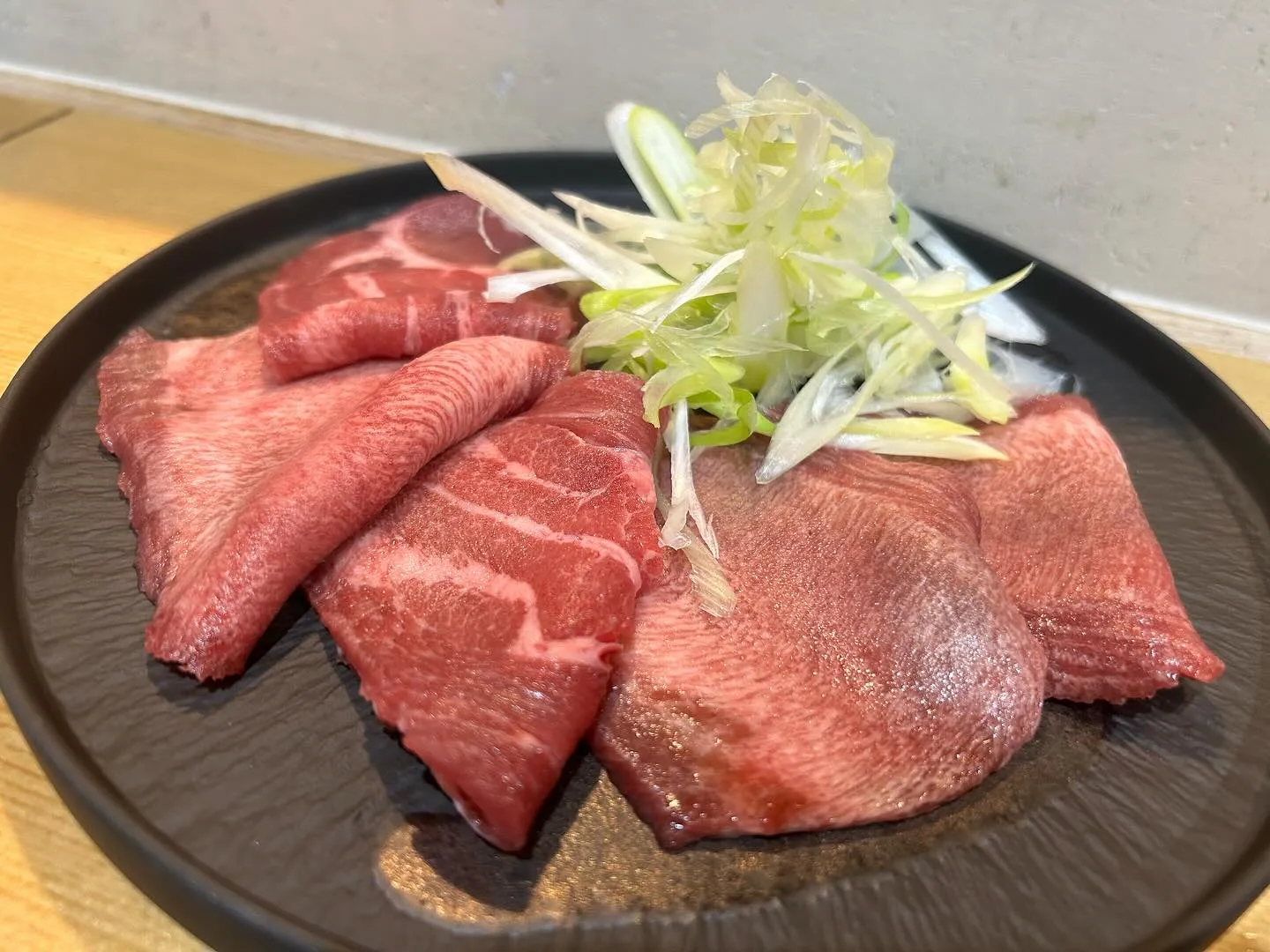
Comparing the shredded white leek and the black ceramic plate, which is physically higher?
the shredded white leek

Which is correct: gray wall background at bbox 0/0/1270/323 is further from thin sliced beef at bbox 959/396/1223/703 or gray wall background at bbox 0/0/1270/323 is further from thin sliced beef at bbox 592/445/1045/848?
thin sliced beef at bbox 592/445/1045/848

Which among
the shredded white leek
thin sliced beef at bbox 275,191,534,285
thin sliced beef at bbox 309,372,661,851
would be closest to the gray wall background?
the shredded white leek

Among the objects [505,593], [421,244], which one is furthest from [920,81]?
[505,593]

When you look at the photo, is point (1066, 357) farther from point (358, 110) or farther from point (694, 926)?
point (358, 110)

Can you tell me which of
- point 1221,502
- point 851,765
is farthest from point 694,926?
point 1221,502

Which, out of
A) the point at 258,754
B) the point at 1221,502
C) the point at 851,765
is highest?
the point at 1221,502

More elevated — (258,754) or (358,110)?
(358,110)
